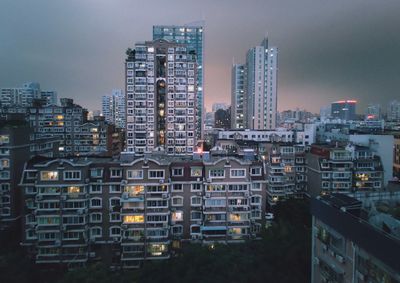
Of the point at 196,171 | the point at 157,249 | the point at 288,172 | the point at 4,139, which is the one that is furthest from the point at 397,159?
the point at 4,139

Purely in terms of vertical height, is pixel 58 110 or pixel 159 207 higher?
pixel 58 110

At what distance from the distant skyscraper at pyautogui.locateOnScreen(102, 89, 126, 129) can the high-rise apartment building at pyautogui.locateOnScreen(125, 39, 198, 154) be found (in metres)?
53.1

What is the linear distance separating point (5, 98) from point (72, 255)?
90940 millimetres

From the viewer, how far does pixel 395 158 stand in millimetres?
40094

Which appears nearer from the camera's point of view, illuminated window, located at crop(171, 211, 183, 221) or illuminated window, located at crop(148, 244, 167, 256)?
illuminated window, located at crop(148, 244, 167, 256)

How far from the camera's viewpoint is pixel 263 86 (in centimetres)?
7219

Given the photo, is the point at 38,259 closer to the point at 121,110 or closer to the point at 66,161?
the point at 66,161

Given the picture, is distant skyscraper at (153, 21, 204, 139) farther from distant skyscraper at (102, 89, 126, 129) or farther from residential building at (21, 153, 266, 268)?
residential building at (21, 153, 266, 268)

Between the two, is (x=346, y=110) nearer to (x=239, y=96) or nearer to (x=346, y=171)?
(x=239, y=96)

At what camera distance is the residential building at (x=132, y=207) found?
789 inches

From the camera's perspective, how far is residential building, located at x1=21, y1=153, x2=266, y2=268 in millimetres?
20031

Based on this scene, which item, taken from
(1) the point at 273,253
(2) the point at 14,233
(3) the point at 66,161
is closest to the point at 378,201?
(1) the point at 273,253

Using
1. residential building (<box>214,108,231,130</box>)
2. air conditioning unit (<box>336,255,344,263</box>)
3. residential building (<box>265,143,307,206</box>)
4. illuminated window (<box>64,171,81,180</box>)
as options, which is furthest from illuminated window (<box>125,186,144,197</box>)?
residential building (<box>214,108,231,130</box>)

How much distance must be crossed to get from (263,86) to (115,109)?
54830 mm
